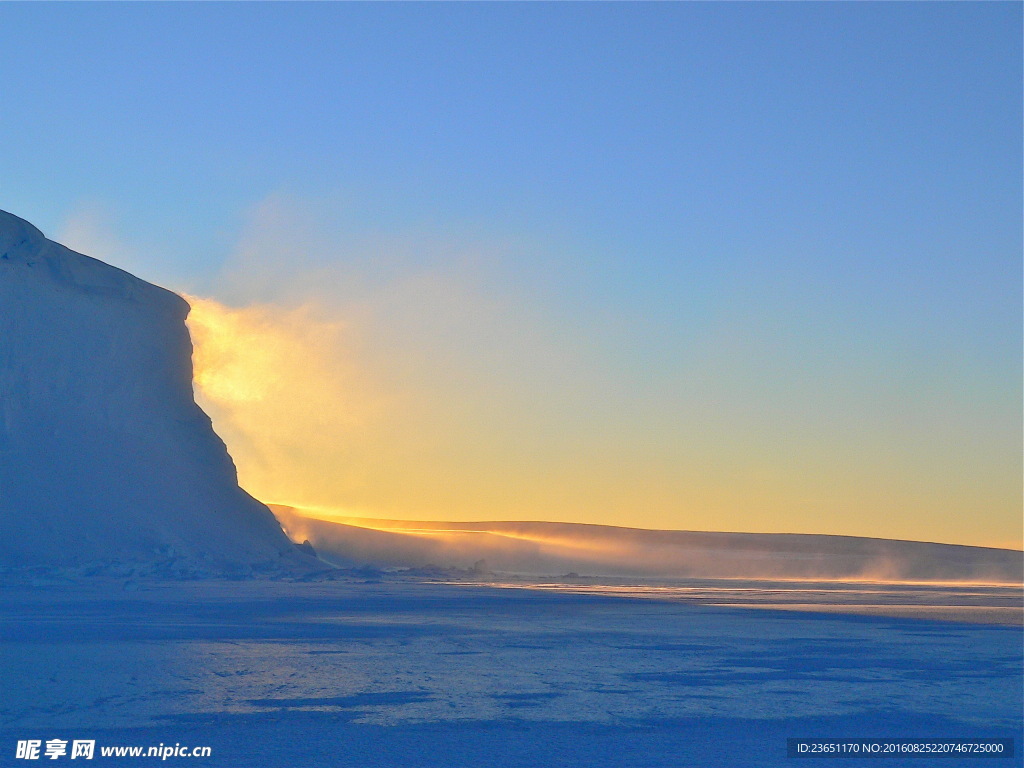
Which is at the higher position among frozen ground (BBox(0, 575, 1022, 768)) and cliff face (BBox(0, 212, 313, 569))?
cliff face (BBox(0, 212, 313, 569))

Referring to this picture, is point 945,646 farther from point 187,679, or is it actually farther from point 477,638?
point 187,679

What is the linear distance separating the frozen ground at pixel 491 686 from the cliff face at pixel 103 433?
948cm

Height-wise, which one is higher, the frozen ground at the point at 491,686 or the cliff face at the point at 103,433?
the cliff face at the point at 103,433

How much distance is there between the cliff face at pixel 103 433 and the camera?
21.8m

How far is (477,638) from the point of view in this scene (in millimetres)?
10109

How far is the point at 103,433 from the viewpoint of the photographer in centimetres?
2455

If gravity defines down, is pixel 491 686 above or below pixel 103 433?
below

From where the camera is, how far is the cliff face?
21.8 metres

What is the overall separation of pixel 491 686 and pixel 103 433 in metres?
20.4

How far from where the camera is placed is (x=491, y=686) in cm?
691

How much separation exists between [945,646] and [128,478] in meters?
19.9

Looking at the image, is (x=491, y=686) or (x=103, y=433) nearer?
(x=491, y=686)

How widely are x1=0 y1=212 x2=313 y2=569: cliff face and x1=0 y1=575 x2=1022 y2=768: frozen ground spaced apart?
31.1 ft

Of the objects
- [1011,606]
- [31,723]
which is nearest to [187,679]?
[31,723]
